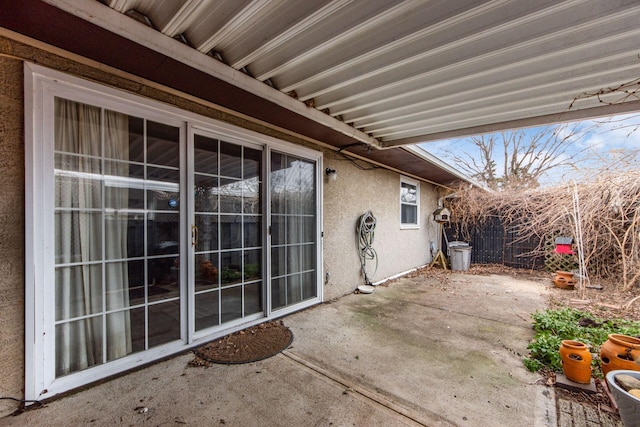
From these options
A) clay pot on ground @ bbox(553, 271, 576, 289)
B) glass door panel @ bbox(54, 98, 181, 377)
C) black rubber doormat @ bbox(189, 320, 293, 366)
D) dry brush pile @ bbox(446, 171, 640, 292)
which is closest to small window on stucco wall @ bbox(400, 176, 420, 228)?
dry brush pile @ bbox(446, 171, 640, 292)

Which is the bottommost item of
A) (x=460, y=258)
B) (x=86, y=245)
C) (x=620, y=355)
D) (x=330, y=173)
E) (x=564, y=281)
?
(x=564, y=281)

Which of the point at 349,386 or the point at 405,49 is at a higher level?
the point at 405,49

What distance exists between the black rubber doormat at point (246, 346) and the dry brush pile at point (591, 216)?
5.57 meters

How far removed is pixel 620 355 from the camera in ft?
7.00

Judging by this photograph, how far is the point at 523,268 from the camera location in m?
7.84

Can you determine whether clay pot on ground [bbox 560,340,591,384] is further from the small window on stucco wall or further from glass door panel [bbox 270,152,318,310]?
the small window on stucco wall

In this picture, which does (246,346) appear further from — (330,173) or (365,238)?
(365,238)

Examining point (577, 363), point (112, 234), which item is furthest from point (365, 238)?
point (112, 234)

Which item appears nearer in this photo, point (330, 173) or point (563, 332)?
point (563, 332)

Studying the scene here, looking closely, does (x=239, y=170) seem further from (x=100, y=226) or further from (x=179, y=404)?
(x=179, y=404)

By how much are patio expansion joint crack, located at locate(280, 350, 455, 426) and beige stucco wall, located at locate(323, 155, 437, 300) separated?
6.71ft

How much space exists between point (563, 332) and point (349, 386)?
2825mm

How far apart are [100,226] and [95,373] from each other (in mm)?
1229

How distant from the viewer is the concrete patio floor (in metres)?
1.88
